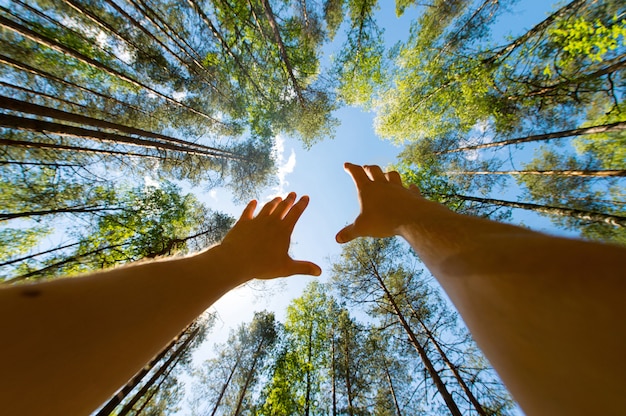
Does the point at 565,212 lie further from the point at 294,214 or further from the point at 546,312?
the point at 546,312

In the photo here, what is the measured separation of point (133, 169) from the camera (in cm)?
794

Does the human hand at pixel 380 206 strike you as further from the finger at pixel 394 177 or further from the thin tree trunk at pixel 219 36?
the thin tree trunk at pixel 219 36

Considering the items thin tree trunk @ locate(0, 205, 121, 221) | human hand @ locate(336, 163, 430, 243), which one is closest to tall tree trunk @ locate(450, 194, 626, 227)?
human hand @ locate(336, 163, 430, 243)

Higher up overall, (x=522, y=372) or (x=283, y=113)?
(x=283, y=113)

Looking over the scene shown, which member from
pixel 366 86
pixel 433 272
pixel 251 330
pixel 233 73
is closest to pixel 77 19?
pixel 233 73

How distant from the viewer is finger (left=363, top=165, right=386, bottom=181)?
6.84 feet

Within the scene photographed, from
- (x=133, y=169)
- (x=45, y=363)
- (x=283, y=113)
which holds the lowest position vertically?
(x=45, y=363)

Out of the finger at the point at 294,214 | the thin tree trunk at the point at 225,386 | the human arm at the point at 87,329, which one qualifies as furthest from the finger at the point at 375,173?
the thin tree trunk at the point at 225,386

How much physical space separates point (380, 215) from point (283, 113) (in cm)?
1084

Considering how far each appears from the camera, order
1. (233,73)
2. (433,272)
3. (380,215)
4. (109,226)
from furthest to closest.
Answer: (233,73) → (109,226) → (380,215) → (433,272)

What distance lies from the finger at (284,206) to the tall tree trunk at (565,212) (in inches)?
287

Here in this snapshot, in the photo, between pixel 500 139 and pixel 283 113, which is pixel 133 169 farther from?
pixel 500 139

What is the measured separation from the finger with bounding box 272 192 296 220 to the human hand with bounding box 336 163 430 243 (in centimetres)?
52

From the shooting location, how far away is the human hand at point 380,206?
160cm
